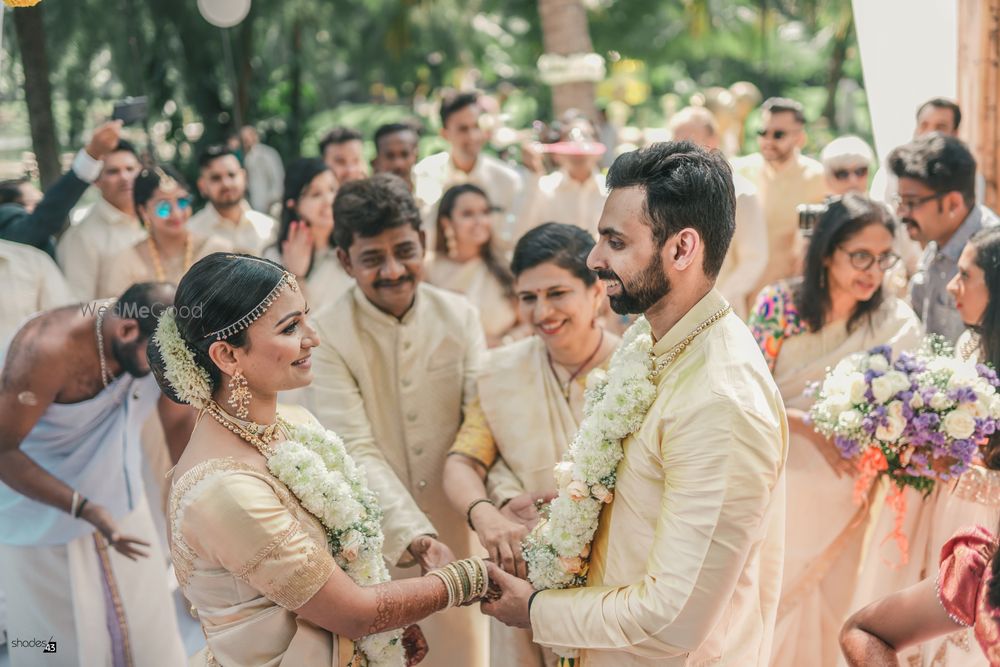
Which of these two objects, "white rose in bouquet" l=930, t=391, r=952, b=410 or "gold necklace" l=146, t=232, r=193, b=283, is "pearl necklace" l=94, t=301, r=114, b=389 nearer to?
"gold necklace" l=146, t=232, r=193, b=283

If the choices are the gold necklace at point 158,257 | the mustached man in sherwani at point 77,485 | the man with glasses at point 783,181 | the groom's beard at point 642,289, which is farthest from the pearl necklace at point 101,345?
the man with glasses at point 783,181

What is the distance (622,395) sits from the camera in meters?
2.58

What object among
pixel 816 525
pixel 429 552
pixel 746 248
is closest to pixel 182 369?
pixel 429 552

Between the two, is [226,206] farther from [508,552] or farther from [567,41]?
[567,41]

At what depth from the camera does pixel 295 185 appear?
6242 mm

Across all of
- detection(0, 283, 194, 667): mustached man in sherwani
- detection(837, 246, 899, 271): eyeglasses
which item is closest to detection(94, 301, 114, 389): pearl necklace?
detection(0, 283, 194, 667): mustached man in sherwani

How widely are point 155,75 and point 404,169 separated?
7261mm

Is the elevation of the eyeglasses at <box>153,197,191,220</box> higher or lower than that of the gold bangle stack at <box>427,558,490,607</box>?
higher

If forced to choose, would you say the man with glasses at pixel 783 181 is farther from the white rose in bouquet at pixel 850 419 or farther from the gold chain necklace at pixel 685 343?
the gold chain necklace at pixel 685 343

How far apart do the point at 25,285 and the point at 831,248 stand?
12.7 feet

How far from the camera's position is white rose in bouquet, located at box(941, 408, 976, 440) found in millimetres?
3457

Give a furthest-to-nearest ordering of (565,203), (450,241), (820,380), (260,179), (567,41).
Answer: (567,41) → (260,179) → (565,203) → (450,241) → (820,380)

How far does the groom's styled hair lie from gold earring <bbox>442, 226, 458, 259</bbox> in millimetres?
3709

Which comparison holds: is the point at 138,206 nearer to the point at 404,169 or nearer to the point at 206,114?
the point at 404,169
